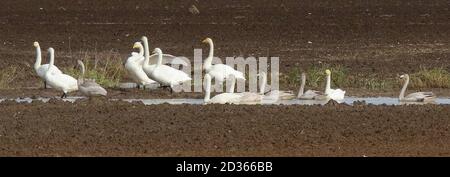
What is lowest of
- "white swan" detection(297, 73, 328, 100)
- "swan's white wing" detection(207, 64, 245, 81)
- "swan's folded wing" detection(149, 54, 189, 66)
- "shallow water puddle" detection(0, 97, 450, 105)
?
"shallow water puddle" detection(0, 97, 450, 105)

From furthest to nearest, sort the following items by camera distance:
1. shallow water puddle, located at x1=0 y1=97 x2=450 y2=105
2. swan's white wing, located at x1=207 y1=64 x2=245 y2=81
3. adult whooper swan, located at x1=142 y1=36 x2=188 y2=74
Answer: swan's white wing, located at x1=207 y1=64 x2=245 y2=81 → adult whooper swan, located at x1=142 y1=36 x2=188 y2=74 → shallow water puddle, located at x1=0 y1=97 x2=450 y2=105

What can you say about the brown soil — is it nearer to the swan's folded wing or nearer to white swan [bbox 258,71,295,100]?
white swan [bbox 258,71,295,100]

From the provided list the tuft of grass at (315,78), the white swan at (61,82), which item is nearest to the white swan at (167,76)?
the white swan at (61,82)

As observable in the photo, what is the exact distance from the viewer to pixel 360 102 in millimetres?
17703

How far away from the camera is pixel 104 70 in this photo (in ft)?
69.2

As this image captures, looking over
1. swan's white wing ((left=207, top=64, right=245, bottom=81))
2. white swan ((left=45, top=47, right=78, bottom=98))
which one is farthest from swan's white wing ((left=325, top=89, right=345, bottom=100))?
white swan ((left=45, top=47, right=78, bottom=98))

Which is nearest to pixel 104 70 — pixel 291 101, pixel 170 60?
pixel 170 60

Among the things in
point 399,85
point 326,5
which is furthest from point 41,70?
point 326,5

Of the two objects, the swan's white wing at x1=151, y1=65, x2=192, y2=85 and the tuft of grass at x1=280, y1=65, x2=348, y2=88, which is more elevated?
the swan's white wing at x1=151, y1=65, x2=192, y2=85

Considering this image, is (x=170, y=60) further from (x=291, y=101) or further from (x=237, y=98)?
(x=237, y=98)

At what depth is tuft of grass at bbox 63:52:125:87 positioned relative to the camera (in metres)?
20.4

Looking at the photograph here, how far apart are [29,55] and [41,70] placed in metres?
5.51

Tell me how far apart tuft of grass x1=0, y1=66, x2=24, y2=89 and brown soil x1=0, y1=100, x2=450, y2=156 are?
2.74 metres
